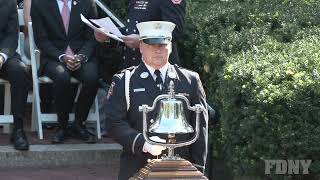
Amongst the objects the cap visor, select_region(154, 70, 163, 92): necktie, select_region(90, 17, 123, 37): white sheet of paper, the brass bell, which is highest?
the cap visor

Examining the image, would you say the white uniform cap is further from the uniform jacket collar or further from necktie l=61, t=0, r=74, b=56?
necktie l=61, t=0, r=74, b=56

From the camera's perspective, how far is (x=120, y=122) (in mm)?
4367

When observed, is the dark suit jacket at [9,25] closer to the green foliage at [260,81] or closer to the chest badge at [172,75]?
the green foliage at [260,81]

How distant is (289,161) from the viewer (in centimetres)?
515

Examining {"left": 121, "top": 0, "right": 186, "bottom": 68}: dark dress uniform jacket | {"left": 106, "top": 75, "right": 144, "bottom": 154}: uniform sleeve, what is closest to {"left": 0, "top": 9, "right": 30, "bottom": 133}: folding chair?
{"left": 121, "top": 0, "right": 186, "bottom": 68}: dark dress uniform jacket

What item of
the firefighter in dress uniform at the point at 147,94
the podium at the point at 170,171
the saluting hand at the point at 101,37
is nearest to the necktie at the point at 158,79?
the firefighter in dress uniform at the point at 147,94

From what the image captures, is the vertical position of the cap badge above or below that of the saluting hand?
below

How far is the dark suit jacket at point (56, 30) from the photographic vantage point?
744 centimetres

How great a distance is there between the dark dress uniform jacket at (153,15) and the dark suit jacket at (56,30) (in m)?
0.77

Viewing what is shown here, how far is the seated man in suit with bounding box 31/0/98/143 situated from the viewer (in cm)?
721

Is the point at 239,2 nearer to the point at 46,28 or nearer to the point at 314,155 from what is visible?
the point at 46,28

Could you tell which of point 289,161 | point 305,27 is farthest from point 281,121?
point 305,27

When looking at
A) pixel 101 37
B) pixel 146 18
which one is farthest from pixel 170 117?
pixel 101 37

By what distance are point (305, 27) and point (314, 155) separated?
2.46 meters
